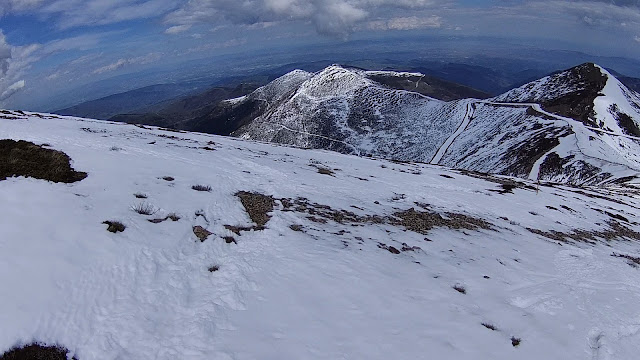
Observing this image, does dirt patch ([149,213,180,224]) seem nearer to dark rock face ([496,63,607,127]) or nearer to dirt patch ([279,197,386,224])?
dirt patch ([279,197,386,224])

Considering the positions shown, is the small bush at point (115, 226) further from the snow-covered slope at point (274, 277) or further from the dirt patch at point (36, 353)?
the dirt patch at point (36, 353)

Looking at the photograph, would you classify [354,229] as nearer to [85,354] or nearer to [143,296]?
[143,296]

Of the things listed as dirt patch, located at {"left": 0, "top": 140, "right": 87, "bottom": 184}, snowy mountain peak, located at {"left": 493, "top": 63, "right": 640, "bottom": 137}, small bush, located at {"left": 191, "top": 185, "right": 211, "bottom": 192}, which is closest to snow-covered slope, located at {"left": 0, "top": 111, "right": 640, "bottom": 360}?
small bush, located at {"left": 191, "top": 185, "right": 211, "bottom": 192}

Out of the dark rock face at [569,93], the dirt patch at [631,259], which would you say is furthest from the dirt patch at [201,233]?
the dark rock face at [569,93]

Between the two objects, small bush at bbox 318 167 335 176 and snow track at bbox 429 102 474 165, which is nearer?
small bush at bbox 318 167 335 176

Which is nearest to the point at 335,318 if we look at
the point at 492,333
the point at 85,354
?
the point at 492,333

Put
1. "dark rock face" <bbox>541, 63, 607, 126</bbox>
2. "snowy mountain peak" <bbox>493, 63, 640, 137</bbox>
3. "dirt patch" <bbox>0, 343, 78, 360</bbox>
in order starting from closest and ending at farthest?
1. "dirt patch" <bbox>0, 343, 78, 360</bbox>
2. "snowy mountain peak" <bbox>493, 63, 640, 137</bbox>
3. "dark rock face" <bbox>541, 63, 607, 126</bbox>

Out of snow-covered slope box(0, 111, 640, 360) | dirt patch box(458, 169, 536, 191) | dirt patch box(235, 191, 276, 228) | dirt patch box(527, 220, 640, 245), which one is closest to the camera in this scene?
snow-covered slope box(0, 111, 640, 360)
